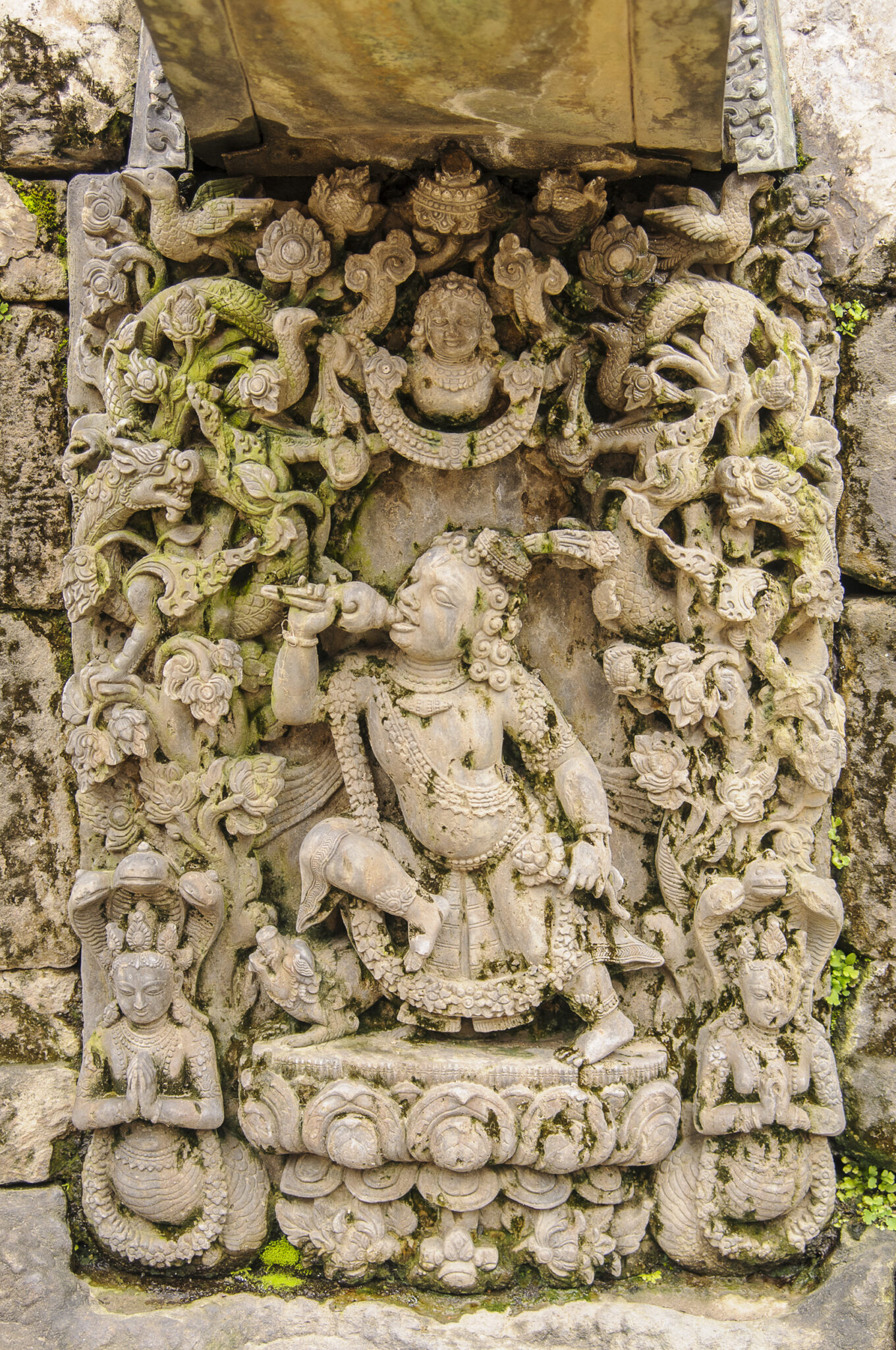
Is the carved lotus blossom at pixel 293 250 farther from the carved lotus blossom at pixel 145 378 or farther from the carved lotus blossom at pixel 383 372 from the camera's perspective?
the carved lotus blossom at pixel 145 378

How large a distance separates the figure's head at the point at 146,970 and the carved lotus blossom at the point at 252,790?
1.18 ft

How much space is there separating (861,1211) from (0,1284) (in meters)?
2.50

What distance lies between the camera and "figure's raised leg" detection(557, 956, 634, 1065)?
325cm

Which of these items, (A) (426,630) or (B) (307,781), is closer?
(A) (426,630)

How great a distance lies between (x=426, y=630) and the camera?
3.25m

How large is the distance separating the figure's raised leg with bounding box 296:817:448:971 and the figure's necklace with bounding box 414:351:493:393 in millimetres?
1338

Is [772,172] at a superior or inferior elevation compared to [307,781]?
superior

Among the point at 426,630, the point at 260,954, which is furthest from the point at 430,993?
the point at 426,630

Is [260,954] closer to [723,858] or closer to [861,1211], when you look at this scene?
[723,858]

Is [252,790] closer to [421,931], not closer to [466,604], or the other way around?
[421,931]

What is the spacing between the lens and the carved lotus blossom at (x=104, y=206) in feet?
11.1

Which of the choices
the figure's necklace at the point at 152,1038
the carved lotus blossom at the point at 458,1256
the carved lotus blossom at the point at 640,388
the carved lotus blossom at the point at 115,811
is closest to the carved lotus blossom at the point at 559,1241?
the carved lotus blossom at the point at 458,1256

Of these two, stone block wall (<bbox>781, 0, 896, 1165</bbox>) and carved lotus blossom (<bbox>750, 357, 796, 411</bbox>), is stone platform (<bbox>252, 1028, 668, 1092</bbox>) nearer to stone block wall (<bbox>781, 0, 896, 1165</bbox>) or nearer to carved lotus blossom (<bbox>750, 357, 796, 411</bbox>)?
stone block wall (<bbox>781, 0, 896, 1165</bbox>)

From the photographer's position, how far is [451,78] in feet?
8.48
